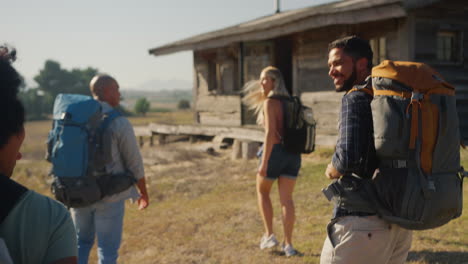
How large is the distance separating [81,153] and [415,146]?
7.43ft

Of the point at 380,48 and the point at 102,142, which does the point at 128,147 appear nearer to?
the point at 102,142

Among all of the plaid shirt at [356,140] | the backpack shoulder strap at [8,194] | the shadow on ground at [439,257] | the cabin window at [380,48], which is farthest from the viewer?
the cabin window at [380,48]

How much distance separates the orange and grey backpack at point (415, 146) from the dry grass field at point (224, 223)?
99.1 inches

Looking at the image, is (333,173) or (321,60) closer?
(333,173)

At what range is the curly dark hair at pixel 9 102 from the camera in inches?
46.4

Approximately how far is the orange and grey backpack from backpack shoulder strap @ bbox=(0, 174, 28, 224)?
A: 61.9 inches

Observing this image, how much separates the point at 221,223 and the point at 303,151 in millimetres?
2396

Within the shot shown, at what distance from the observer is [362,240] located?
2.17m

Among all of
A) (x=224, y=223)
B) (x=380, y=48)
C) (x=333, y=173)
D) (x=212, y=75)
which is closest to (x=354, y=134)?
(x=333, y=173)

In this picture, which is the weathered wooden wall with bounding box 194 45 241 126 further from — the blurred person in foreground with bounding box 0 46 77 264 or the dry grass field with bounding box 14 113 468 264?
the blurred person in foreground with bounding box 0 46 77 264

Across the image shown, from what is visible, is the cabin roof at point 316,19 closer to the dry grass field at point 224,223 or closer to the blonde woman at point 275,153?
the dry grass field at point 224,223

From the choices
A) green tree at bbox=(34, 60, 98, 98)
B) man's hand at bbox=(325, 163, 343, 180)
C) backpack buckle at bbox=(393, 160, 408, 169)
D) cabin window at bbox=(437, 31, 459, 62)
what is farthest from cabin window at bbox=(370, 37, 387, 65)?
green tree at bbox=(34, 60, 98, 98)

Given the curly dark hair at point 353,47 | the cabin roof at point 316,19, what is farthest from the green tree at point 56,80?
the curly dark hair at point 353,47

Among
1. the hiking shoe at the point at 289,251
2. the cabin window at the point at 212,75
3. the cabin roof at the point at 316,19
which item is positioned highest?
the cabin roof at the point at 316,19
